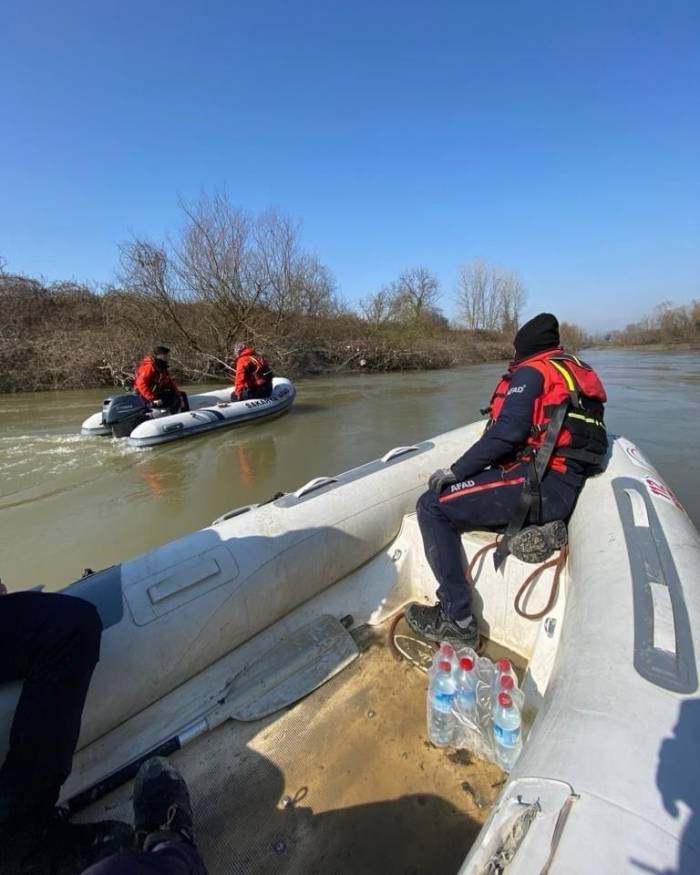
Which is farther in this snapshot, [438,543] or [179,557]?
[438,543]

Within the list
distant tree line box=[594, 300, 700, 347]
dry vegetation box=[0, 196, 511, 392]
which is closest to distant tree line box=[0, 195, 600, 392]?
dry vegetation box=[0, 196, 511, 392]

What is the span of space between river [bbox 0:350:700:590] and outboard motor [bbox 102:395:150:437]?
0.27 metres

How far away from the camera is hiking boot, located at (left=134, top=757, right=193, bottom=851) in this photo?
1.10 meters

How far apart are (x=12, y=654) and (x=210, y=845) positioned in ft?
2.57

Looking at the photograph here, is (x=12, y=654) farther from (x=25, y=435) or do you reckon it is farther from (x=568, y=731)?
(x=25, y=435)

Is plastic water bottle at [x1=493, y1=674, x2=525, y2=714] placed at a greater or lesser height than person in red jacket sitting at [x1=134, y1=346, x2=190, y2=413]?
lesser

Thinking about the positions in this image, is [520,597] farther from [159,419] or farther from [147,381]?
[147,381]

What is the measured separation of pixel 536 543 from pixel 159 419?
5.80 metres

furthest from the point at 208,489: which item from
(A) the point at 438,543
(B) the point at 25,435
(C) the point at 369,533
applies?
(B) the point at 25,435

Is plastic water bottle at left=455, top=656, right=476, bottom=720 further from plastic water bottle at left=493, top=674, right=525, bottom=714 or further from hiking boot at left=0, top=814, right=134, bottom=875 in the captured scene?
hiking boot at left=0, top=814, right=134, bottom=875

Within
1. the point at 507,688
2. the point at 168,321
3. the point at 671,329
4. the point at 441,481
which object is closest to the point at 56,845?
the point at 507,688

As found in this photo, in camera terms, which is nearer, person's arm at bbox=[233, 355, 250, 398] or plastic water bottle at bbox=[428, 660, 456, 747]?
plastic water bottle at bbox=[428, 660, 456, 747]

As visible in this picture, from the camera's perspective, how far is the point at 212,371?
557 inches

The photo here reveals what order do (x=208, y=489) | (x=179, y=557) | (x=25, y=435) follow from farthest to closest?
(x=25, y=435) → (x=208, y=489) → (x=179, y=557)
